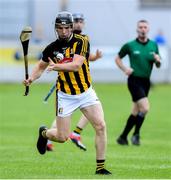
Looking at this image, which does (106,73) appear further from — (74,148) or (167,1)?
(74,148)

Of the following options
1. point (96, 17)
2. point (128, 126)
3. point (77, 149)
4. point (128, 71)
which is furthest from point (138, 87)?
point (96, 17)

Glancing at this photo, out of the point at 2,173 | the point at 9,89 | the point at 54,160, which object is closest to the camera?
the point at 2,173

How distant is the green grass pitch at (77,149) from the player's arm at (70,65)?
1.40m

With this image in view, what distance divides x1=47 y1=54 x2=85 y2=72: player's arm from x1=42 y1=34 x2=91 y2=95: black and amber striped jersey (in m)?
0.15

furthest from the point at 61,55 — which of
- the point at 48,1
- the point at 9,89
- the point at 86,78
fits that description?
the point at 48,1

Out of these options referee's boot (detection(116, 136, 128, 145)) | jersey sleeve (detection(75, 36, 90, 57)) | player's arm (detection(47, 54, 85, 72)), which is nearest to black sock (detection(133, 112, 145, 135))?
referee's boot (detection(116, 136, 128, 145))

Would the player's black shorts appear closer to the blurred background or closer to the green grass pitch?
the green grass pitch

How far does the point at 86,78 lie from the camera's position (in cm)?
1102

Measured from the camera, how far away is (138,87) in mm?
15438

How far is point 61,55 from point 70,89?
484 mm

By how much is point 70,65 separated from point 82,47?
1.18ft

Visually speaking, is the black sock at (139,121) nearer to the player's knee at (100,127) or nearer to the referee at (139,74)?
the referee at (139,74)

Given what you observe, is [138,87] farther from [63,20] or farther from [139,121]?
[63,20]

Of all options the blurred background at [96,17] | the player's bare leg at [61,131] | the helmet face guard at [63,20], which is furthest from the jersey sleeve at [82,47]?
the blurred background at [96,17]
